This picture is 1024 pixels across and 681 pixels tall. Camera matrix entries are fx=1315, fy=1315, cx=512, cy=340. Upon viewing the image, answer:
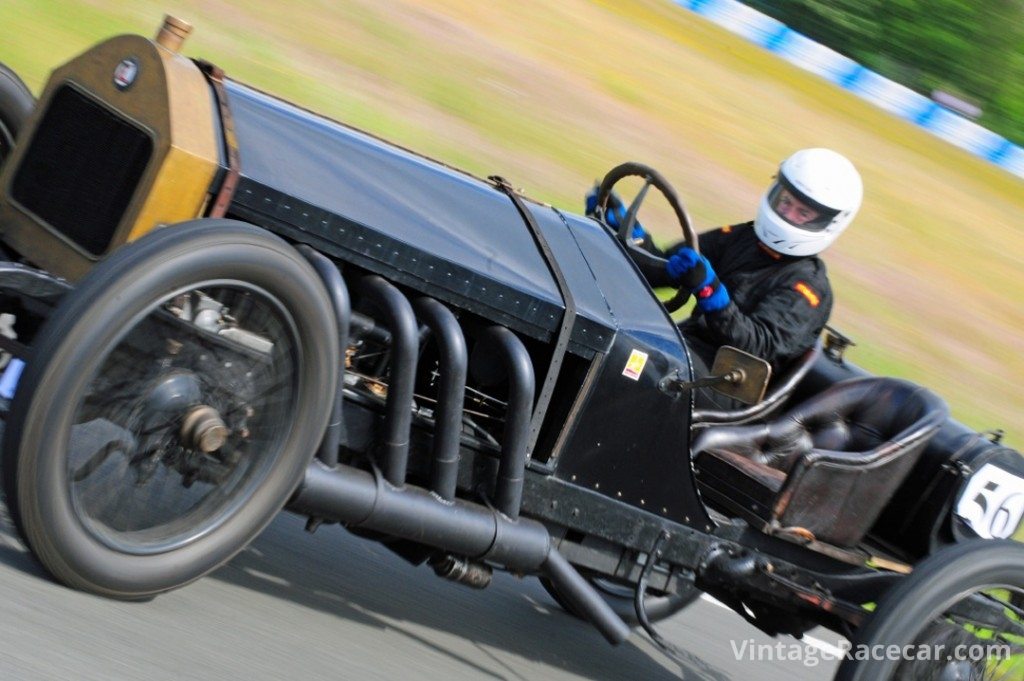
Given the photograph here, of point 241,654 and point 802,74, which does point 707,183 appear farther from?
point 241,654

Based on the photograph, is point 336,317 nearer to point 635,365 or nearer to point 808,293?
point 635,365

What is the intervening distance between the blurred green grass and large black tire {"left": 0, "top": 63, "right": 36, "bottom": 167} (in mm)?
5070

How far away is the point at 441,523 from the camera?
3.75 metres

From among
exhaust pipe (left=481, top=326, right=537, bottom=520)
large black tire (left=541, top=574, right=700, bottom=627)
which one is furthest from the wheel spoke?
large black tire (left=541, top=574, right=700, bottom=627)

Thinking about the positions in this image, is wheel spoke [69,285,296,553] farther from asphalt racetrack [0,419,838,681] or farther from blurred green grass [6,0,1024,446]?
blurred green grass [6,0,1024,446]

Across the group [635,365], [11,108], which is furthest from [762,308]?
[11,108]

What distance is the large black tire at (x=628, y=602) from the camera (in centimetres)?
520

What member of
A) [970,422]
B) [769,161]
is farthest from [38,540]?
[769,161]

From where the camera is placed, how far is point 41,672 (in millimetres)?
3035

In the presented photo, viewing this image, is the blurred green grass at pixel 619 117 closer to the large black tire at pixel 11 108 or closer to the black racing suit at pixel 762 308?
the large black tire at pixel 11 108

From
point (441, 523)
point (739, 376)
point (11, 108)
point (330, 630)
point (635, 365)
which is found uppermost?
point (739, 376)

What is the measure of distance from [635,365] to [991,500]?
1.56m

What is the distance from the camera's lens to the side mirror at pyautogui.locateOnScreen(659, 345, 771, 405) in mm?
3865

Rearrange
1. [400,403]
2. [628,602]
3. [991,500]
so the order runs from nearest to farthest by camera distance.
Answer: [400,403]
[991,500]
[628,602]
